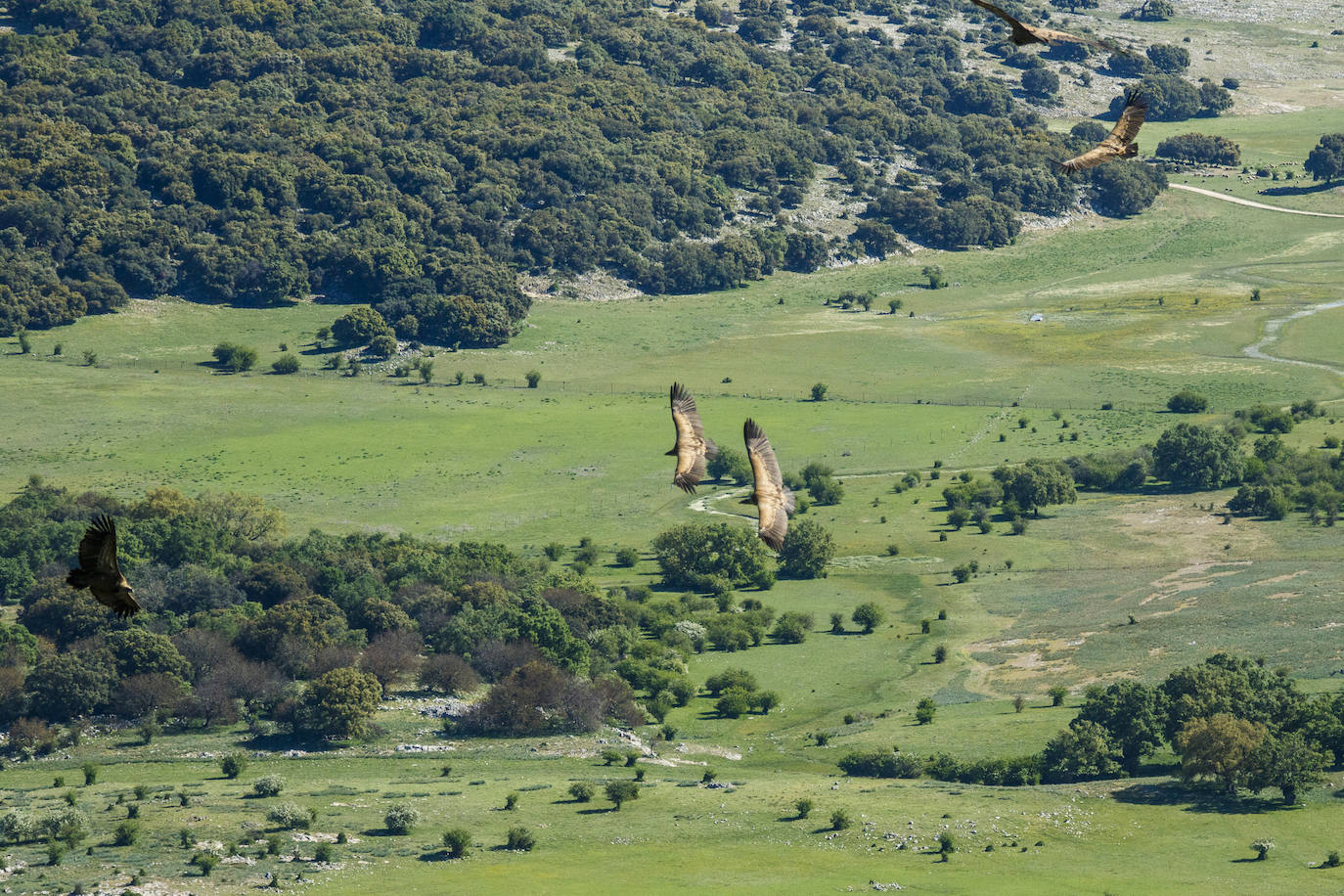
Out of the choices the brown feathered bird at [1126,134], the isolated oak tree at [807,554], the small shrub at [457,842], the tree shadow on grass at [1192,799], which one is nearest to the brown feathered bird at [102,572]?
the brown feathered bird at [1126,134]

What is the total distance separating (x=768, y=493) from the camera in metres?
36.2

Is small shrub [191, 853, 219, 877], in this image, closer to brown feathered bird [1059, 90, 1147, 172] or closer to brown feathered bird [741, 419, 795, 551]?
brown feathered bird [741, 419, 795, 551]

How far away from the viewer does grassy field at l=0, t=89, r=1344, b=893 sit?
295 feet

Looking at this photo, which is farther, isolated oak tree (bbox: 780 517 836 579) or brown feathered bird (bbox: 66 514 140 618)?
isolated oak tree (bbox: 780 517 836 579)

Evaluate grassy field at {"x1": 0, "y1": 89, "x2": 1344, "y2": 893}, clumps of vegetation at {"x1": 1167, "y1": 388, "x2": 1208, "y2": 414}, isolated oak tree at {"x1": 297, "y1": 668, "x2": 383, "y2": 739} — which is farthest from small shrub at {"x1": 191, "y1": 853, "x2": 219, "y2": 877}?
clumps of vegetation at {"x1": 1167, "y1": 388, "x2": 1208, "y2": 414}

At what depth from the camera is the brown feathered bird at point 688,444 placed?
40.5 meters

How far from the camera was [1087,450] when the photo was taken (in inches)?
6949

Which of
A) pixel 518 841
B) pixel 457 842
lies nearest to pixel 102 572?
pixel 457 842

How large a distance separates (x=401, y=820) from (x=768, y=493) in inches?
2427

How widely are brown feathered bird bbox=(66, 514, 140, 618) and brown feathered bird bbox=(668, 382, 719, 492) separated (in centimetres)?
1134

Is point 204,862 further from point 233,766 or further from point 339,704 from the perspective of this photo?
point 339,704

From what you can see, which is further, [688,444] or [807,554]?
[807,554]

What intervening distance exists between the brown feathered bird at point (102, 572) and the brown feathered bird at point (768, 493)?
11.3 metres

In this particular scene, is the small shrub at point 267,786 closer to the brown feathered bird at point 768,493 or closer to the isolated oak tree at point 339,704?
the isolated oak tree at point 339,704
